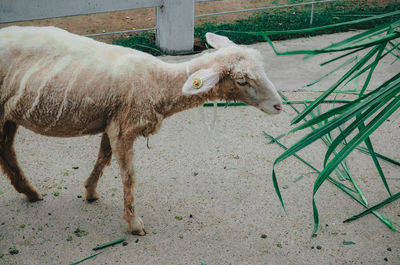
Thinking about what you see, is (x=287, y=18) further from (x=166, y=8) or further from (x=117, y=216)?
(x=117, y=216)

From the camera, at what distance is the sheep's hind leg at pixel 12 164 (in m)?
3.12

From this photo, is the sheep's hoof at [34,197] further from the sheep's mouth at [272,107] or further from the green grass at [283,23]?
the green grass at [283,23]

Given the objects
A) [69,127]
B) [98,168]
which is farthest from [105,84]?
[98,168]

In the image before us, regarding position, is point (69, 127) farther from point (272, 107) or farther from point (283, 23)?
point (283, 23)

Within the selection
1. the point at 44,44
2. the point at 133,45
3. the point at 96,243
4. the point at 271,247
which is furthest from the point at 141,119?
the point at 133,45

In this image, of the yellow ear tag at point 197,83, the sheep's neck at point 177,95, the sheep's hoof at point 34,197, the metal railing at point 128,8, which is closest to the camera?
the yellow ear tag at point 197,83

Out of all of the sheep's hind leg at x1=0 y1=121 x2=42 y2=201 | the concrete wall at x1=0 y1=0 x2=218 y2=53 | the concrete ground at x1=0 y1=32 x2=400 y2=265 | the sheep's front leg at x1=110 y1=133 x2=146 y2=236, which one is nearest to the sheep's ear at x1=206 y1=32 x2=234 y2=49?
the sheep's front leg at x1=110 y1=133 x2=146 y2=236

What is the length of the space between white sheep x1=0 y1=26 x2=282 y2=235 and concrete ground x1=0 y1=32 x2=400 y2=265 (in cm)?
72

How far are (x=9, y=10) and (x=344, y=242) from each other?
4.69m

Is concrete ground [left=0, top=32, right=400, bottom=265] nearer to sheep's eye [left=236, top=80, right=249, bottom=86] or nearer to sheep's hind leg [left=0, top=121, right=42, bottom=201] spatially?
sheep's hind leg [left=0, top=121, right=42, bottom=201]

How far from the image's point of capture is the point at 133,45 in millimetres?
6027

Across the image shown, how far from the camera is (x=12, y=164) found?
325cm

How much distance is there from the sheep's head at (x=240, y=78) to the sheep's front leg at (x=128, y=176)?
25.8 inches

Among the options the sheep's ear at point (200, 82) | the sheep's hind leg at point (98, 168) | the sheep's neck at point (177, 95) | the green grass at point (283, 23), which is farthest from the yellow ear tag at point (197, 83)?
the green grass at point (283, 23)
